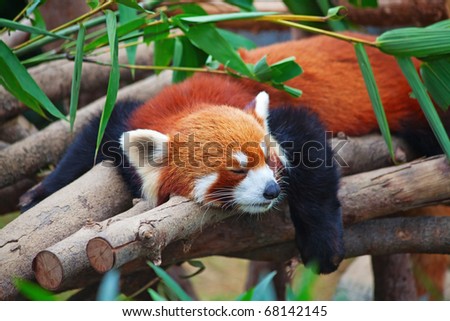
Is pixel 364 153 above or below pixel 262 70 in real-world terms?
below

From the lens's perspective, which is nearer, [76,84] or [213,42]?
[76,84]

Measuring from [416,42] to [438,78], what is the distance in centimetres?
23

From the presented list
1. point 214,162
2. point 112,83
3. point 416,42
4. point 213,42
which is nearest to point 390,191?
point 416,42

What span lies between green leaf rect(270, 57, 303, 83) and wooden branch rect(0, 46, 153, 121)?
1713mm

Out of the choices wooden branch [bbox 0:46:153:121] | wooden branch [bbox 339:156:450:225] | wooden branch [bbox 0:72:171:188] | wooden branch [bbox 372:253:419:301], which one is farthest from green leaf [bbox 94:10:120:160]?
wooden branch [bbox 372:253:419:301]

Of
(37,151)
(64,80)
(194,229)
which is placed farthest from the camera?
(64,80)

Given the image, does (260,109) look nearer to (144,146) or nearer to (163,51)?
(144,146)

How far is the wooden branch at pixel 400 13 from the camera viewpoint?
15.4 ft

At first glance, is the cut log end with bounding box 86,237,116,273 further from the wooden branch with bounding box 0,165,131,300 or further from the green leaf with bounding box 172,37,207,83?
the green leaf with bounding box 172,37,207,83

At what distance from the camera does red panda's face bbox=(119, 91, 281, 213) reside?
255 centimetres

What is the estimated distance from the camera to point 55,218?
2.48 meters

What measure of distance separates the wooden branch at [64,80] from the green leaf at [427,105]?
2217mm
